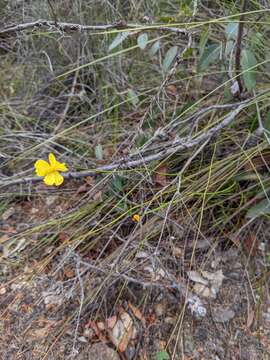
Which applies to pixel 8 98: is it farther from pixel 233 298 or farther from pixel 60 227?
pixel 233 298

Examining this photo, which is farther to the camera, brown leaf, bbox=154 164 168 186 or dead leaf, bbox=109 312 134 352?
brown leaf, bbox=154 164 168 186

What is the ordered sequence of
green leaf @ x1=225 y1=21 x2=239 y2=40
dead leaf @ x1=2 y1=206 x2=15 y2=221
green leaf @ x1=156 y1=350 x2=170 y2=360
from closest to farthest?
green leaf @ x1=156 y1=350 x2=170 y2=360
green leaf @ x1=225 y1=21 x2=239 y2=40
dead leaf @ x1=2 y1=206 x2=15 y2=221

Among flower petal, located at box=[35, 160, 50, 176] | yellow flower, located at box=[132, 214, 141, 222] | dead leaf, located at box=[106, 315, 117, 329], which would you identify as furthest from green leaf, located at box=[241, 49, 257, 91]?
dead leaf, located at box=[106, 315, 117, 329]

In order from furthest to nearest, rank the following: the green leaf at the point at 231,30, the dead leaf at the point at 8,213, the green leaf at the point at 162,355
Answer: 1. the dead leaf at the point at 8,213
2. the green leaf at the point at 231,30
3. the green leaf at the point at 162,355

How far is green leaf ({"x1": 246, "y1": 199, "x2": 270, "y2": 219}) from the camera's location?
0.93m

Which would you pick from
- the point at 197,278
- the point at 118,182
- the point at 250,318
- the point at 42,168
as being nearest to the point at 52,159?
the point at 42,168

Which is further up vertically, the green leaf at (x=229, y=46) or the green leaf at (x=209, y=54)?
the green leaf at (x=229, y=46)

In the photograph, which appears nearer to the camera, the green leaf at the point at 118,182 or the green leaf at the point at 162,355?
the green leaf at the point at 162,355

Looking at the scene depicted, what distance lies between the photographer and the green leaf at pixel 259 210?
93 centimetres

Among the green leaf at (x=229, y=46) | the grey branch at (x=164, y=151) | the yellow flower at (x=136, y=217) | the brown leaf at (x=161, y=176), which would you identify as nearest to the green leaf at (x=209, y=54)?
the green leaf at (x=229, y=46)

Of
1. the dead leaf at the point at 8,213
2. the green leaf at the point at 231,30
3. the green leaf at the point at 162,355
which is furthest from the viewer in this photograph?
the dead leaf at the point at 8,213

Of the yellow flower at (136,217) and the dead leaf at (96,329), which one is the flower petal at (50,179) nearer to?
the yellow flower at (136,217)

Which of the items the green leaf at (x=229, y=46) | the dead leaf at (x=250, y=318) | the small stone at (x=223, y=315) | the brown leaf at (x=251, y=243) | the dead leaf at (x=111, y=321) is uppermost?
the green leaf at (x=229, y=46)

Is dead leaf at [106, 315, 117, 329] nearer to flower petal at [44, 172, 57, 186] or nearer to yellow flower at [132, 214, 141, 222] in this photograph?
yellow flower at [132, 214, 141, 222]
